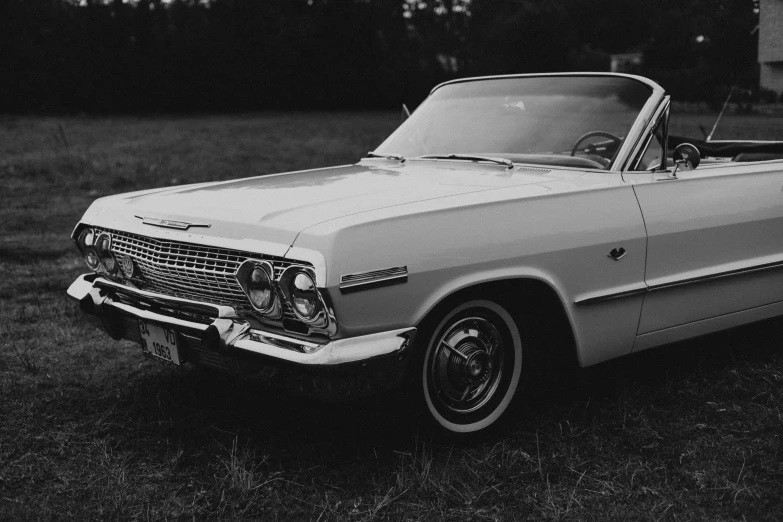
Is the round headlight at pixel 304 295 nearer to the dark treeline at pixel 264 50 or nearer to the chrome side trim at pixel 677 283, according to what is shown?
the chrome side trim at pixel 677 283

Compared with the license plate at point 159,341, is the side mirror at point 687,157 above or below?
above

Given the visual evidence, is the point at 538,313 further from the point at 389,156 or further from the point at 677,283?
the point at 389,156

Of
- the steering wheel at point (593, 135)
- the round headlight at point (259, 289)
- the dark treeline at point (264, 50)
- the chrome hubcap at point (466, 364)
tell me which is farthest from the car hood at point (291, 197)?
the dark treeline at point (264, 50)

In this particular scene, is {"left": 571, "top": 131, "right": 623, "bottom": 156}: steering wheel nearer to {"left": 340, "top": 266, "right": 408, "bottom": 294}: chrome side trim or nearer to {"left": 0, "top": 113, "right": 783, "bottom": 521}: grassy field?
{"left": 0, "top": 113, "right": 783, "bottom": 521}: grassy field

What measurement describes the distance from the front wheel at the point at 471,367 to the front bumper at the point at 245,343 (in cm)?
27

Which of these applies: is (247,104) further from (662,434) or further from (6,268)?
(662,434)

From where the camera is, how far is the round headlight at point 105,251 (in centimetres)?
352

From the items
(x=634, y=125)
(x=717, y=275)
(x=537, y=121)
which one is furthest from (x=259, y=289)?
(x=717, y=275)

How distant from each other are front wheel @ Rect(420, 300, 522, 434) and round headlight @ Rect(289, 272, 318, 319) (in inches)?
17.1

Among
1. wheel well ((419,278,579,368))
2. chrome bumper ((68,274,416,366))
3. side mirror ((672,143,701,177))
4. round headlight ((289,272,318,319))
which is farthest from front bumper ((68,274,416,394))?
side mirror ((672,143,701,177))

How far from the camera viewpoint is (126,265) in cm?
341

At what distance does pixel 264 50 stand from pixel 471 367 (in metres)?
25.4

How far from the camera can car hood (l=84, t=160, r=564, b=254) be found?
114 inches

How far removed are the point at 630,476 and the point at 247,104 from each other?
82.1 ft
